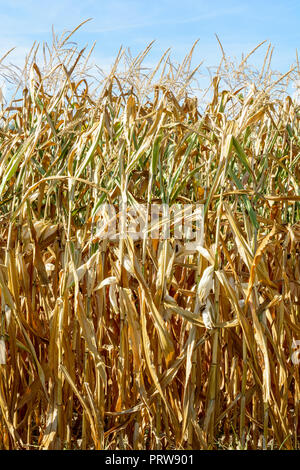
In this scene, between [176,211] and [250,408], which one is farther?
[250,408]

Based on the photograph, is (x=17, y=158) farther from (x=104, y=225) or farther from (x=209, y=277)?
(x=209, y=277)

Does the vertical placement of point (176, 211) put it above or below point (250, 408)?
above

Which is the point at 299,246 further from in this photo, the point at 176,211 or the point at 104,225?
the point at 104,225

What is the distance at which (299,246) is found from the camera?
2.00 metres

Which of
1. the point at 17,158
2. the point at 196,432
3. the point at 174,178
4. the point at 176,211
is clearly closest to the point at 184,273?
the point at 176,211

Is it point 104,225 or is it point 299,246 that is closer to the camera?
point 104,225
